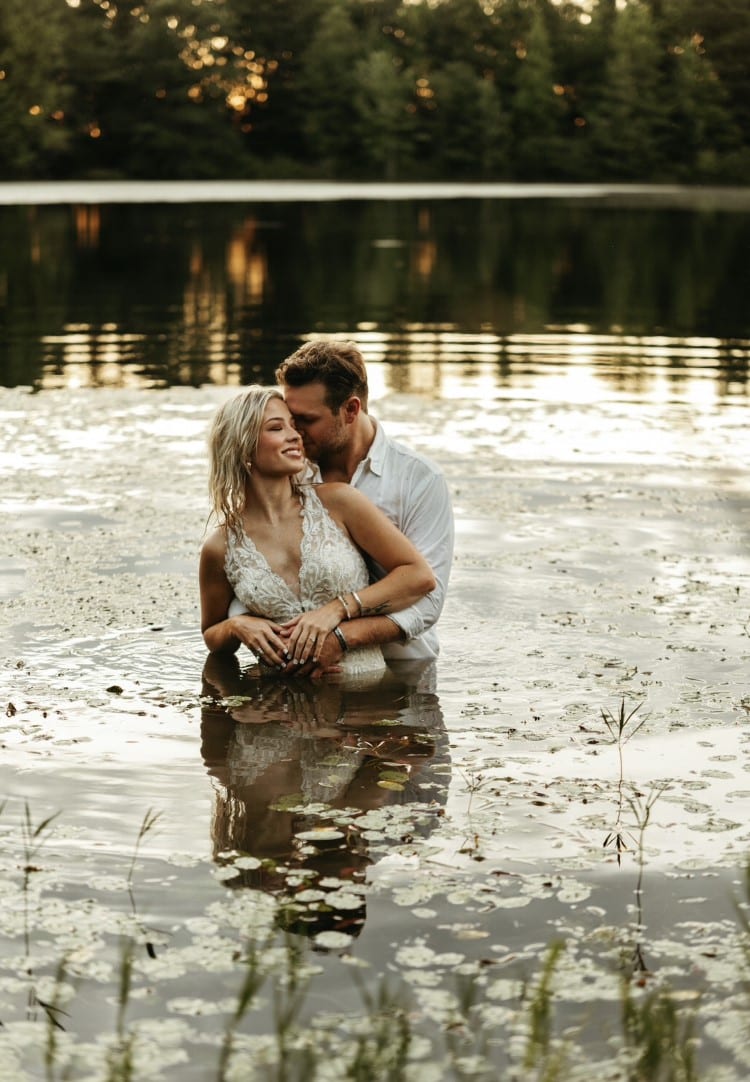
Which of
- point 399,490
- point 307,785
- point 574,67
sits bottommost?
point 307,785

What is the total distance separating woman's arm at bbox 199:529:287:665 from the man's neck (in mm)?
666

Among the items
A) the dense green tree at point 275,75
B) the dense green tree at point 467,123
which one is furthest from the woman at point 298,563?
the dense green tree at point 467,123

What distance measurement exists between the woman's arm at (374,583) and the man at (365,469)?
9 centimetres

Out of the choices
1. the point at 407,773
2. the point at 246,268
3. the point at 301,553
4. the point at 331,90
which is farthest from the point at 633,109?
the point at 407,773

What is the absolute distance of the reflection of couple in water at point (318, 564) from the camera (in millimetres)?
7422

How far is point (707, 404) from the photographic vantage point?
1753 centimetres

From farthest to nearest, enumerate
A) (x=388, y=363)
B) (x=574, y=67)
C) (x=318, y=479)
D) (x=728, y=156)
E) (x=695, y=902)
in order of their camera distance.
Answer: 1. (x=574, y=67)
2. (x=728, y=156)
3. (x=388, y=363)
4. (x=318, y=479)
5. (x=695, y=902)

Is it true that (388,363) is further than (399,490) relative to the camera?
Yes

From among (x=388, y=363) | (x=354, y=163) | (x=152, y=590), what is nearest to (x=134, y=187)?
(x=354, y=163)

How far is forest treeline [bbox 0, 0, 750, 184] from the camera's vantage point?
100938 millimetres

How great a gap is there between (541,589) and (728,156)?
99.8 meters

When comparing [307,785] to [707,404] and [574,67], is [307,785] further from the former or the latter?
[574,67]

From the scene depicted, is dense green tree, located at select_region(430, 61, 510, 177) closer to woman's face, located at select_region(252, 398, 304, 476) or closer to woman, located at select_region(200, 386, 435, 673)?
woman, located at select_region(200, 386, 435, 673)

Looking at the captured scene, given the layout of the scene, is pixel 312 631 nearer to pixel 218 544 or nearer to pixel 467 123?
pixel 218 544
